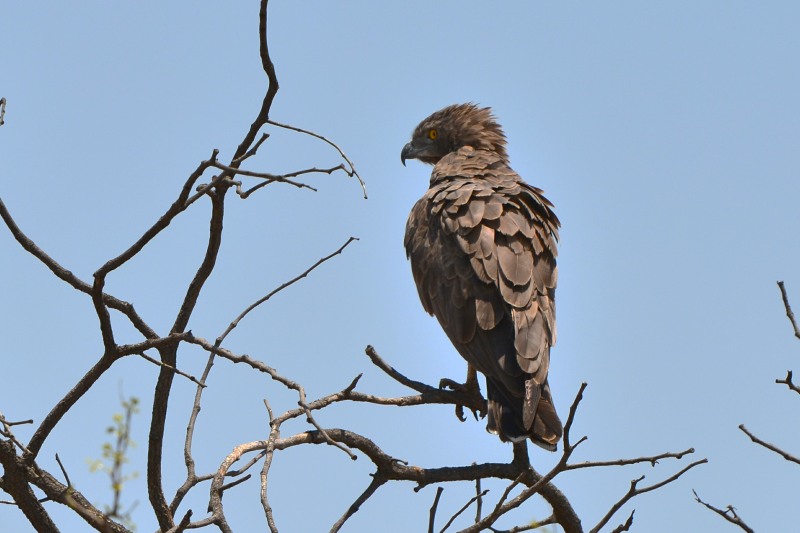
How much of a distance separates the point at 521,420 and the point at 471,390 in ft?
2.00

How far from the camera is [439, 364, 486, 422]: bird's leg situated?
16.1 ft

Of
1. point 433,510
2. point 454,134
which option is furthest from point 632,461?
point 454,134

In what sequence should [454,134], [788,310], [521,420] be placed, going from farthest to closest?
[454,134]
[521,420]
[788,310]

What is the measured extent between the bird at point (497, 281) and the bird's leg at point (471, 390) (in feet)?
0.11

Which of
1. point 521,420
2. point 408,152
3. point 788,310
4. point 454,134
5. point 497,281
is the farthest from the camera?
point 408,152

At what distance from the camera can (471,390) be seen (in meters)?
4.96

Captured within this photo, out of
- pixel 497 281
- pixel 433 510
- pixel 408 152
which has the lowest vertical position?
pixel 433 510

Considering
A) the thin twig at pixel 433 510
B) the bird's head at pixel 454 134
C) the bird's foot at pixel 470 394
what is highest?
the bird's head at pixel 454 134

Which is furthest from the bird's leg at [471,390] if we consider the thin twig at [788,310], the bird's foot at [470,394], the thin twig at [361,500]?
the thin twig at [788,310]

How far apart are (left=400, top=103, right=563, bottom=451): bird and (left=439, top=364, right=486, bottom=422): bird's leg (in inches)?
1.3

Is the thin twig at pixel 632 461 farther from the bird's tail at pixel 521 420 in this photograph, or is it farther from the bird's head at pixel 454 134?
the bird's head at pixel 454 134

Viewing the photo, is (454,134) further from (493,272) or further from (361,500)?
(361,500)

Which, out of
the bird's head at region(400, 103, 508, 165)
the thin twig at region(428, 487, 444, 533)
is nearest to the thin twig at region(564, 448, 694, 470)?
the thin twig at region(428, 487, 444, 533)

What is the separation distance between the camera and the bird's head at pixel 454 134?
282 inches
